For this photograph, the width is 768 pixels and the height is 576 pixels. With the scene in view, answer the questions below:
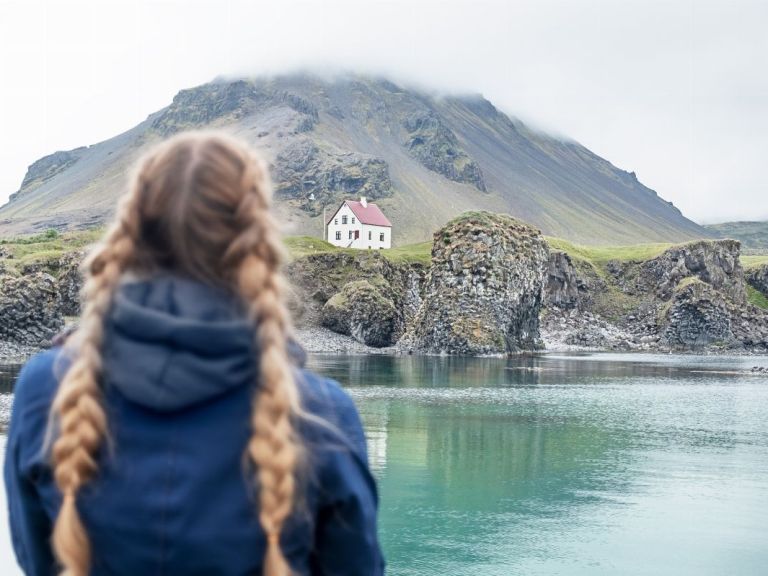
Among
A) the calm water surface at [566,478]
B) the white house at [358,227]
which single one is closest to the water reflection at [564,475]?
the calm water surface at [566,478]

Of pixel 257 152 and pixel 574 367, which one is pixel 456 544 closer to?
pixel 257 152

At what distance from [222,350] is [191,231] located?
0.53 m

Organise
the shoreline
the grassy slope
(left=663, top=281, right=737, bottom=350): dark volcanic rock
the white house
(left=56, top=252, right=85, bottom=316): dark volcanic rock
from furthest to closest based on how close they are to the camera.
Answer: the white house, (left=663, top=281, right=737, bottom=350): dark volcanic rock, the grassy slope, (left=56, top=252, right=85, bottom=316): dark volcanic rock, the shoreline

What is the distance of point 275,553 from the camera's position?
3.42 meters

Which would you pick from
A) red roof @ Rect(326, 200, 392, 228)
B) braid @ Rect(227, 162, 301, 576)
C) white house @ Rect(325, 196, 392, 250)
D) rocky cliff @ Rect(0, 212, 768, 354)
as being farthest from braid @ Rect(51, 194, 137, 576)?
red roof @ Rect(326, 200, 392, 228)

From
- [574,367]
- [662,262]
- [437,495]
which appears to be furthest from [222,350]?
[662,262]

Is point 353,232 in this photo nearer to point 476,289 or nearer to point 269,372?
point 476,289

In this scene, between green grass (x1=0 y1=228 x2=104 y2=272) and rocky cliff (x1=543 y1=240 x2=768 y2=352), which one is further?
rocky cliff (x1=543 y1=240 x2=768 y2=352)

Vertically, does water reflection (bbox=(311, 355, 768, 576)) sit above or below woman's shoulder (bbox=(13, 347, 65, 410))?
below

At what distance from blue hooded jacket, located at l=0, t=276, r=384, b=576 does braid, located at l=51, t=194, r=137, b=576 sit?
4 centimetres

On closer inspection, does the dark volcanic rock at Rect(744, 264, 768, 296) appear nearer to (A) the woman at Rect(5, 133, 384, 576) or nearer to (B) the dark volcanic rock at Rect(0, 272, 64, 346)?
(B) the dark volcanic rock at Rect(0, 272, 64, 346)

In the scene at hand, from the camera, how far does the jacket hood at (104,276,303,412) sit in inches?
130

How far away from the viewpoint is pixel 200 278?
11.5 ft

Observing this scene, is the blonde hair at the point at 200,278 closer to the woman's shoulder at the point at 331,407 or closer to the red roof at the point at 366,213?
the woman's shoulder at the point at 331,407
